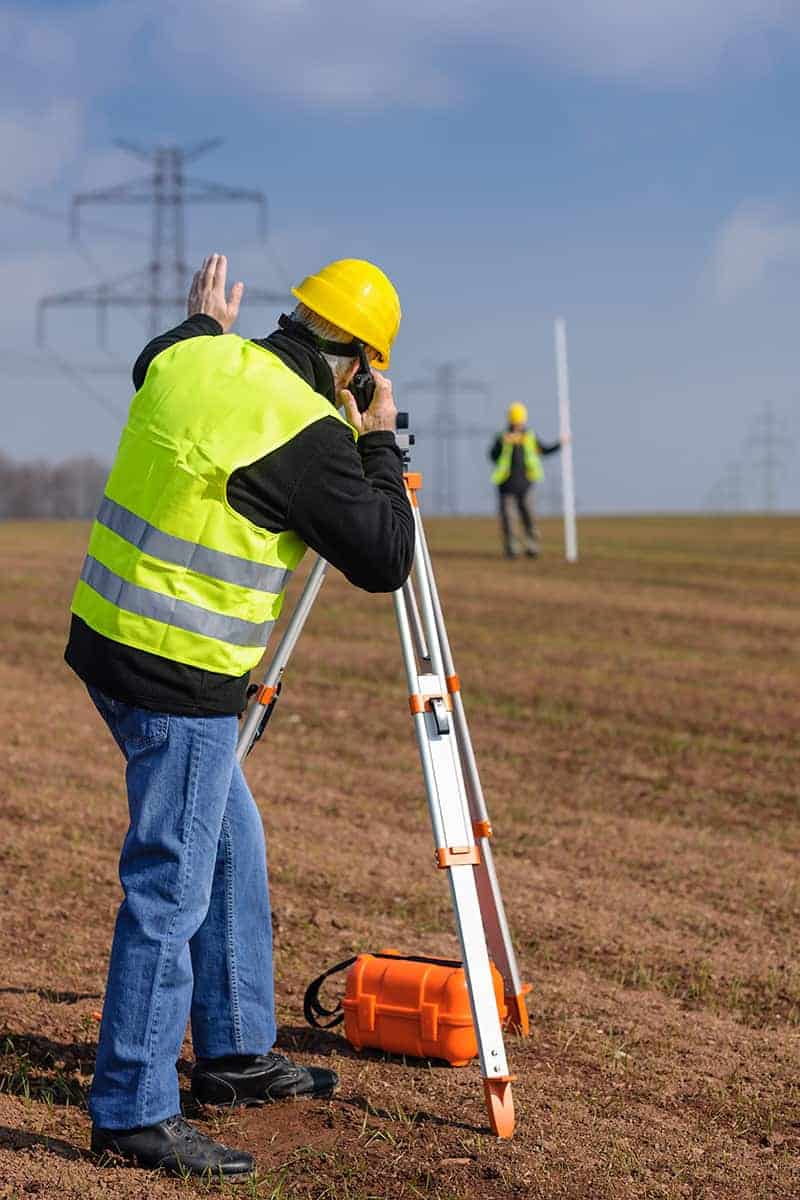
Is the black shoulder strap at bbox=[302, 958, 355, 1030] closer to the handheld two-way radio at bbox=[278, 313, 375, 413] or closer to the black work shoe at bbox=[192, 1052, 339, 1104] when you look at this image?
the black work shoe at bbox=[192, 1052, 339, 1104]

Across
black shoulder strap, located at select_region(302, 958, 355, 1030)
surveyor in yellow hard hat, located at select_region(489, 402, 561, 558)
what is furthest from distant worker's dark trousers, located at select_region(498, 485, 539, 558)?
black shoulder strap, located at select_region(302, 958, 355, 1030)

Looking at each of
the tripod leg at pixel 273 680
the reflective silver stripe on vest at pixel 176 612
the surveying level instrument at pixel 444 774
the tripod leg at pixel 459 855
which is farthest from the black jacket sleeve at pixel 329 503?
the tripod leg at pixel 273 680

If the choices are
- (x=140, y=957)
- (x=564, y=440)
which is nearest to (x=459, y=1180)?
(x=140, y=957)

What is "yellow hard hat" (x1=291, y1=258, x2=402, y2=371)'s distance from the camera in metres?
3.91

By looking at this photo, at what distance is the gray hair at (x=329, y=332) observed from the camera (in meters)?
3.95

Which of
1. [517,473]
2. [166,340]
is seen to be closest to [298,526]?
[166,340]

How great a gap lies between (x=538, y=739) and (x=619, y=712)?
1248mm

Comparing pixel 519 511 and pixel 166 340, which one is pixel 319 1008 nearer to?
pixel 166 340

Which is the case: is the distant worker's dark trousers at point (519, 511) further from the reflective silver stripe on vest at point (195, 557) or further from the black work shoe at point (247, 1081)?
the reflective silver stripe on vest at point (195, 557)

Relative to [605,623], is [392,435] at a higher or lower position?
higher

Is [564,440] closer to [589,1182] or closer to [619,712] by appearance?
[619,712]

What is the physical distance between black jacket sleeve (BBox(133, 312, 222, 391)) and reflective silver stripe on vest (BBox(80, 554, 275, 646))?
664 mm

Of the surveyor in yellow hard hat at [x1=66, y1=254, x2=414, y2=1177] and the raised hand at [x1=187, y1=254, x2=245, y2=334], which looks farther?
the raised hand at [x1=187, y1=254, x2=245, y2=334]

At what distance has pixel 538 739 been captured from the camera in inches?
436
